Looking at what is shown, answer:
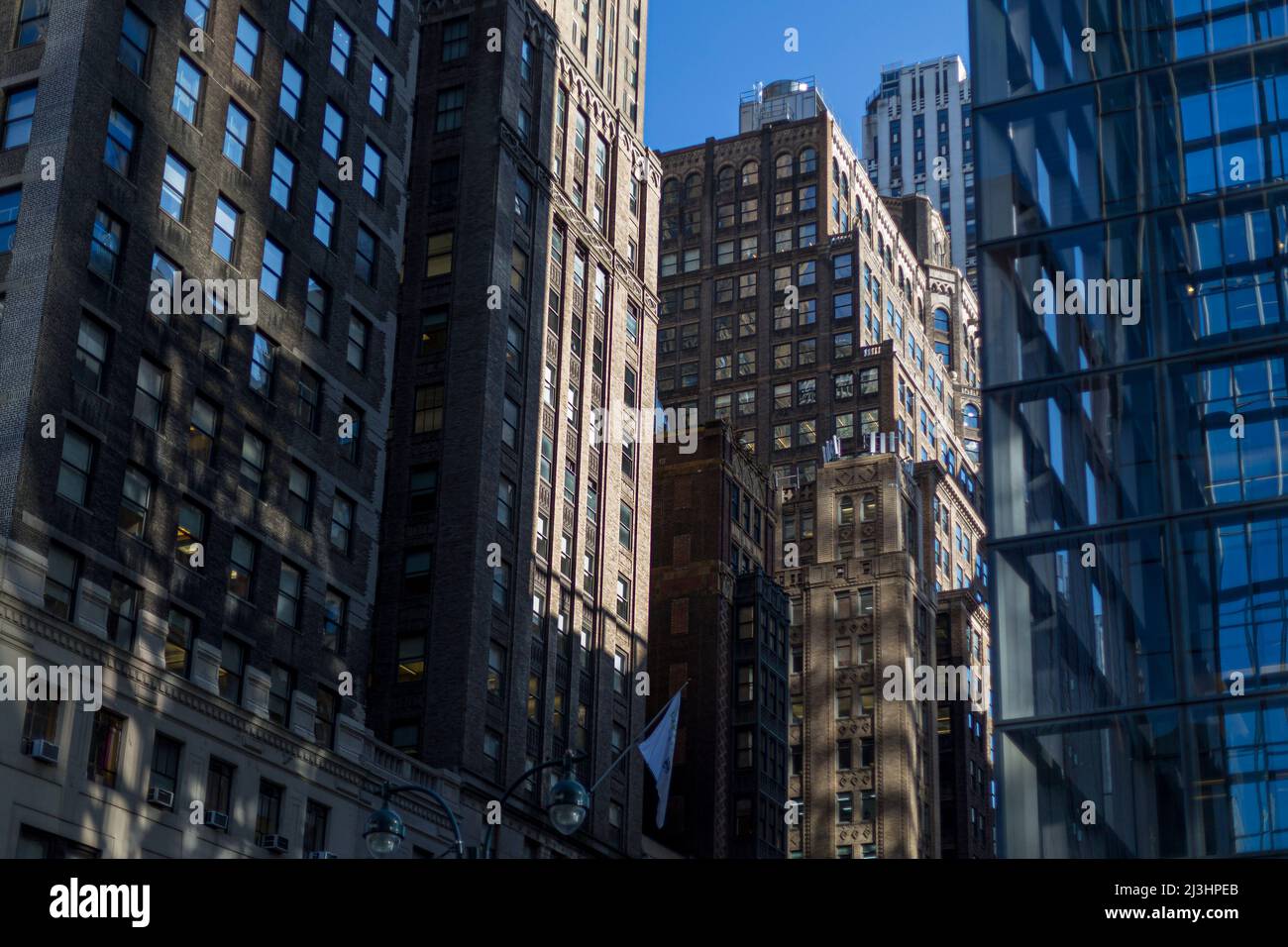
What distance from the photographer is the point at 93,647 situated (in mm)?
44625

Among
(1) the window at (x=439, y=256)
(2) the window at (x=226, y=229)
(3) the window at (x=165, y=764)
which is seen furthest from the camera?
(1) the window at (x=439, y=256)

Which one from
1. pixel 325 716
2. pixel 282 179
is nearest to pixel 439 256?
pixel 282 179

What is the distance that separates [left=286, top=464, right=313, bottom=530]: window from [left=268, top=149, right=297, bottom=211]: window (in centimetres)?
865

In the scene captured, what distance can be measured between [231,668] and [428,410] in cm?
2108

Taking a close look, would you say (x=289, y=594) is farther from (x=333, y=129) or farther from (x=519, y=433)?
(x=519, y=433)

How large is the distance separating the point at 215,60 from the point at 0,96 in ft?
24.2

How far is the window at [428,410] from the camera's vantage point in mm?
69994

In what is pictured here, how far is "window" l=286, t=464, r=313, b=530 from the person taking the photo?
55.6m

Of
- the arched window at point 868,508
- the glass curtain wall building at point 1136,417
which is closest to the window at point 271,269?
the glass curtain wall building at point 1136,417

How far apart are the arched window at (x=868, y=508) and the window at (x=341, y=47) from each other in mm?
64157

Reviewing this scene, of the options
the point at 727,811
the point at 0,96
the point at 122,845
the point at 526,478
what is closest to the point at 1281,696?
the point at 122,845

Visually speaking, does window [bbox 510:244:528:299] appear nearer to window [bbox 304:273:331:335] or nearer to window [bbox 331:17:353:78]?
window [bbox 331:17:353:78]

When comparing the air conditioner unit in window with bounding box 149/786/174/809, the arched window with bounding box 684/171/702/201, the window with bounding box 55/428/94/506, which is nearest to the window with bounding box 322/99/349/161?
the window with bounding box 55/428/94/506

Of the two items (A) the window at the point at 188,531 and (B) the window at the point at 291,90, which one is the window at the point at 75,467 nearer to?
(A) the window at the point at 188,531
